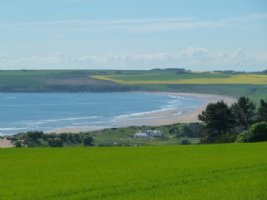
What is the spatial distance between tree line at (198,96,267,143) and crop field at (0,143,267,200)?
8.98 metres

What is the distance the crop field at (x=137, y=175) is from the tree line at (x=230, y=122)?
898 cm

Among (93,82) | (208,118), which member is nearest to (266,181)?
(208,118)

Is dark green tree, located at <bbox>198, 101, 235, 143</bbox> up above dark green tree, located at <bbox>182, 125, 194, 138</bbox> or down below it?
above

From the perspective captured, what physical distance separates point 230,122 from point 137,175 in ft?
100

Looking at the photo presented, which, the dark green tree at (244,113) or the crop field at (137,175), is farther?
the dark green tree at (244,113)

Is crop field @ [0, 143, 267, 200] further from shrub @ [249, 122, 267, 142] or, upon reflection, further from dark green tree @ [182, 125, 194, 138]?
dark green tree @ [182, 125, 194, 138]

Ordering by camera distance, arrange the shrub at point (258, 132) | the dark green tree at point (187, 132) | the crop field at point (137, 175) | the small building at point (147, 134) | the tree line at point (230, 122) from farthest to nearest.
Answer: the dark green tree at point (187, 132)
the small building at point (147, 134)
the tree line at point (230, 122)
the shrub at point (258, 132)
the crop field at point (137, 175)

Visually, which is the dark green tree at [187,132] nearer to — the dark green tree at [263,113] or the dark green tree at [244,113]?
the dark green tree at [244,113]

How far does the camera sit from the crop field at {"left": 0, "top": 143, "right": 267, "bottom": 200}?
13391 millimetres

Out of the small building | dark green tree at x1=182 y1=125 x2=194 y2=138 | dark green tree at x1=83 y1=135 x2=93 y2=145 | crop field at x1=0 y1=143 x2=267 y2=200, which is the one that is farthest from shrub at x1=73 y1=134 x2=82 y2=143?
crop field at x1=0 y1=143 x2=267 y2=200

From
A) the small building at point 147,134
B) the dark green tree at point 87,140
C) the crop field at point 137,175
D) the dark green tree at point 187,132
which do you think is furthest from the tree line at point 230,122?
the dark green tree at point 87,140

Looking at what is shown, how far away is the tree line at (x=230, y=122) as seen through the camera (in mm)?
31750

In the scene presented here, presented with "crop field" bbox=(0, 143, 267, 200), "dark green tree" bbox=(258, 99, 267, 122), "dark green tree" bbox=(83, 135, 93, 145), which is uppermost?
"dark green tree" bbox=(258, 99, 267, 122)

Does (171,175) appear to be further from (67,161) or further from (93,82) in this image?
(93,82)
